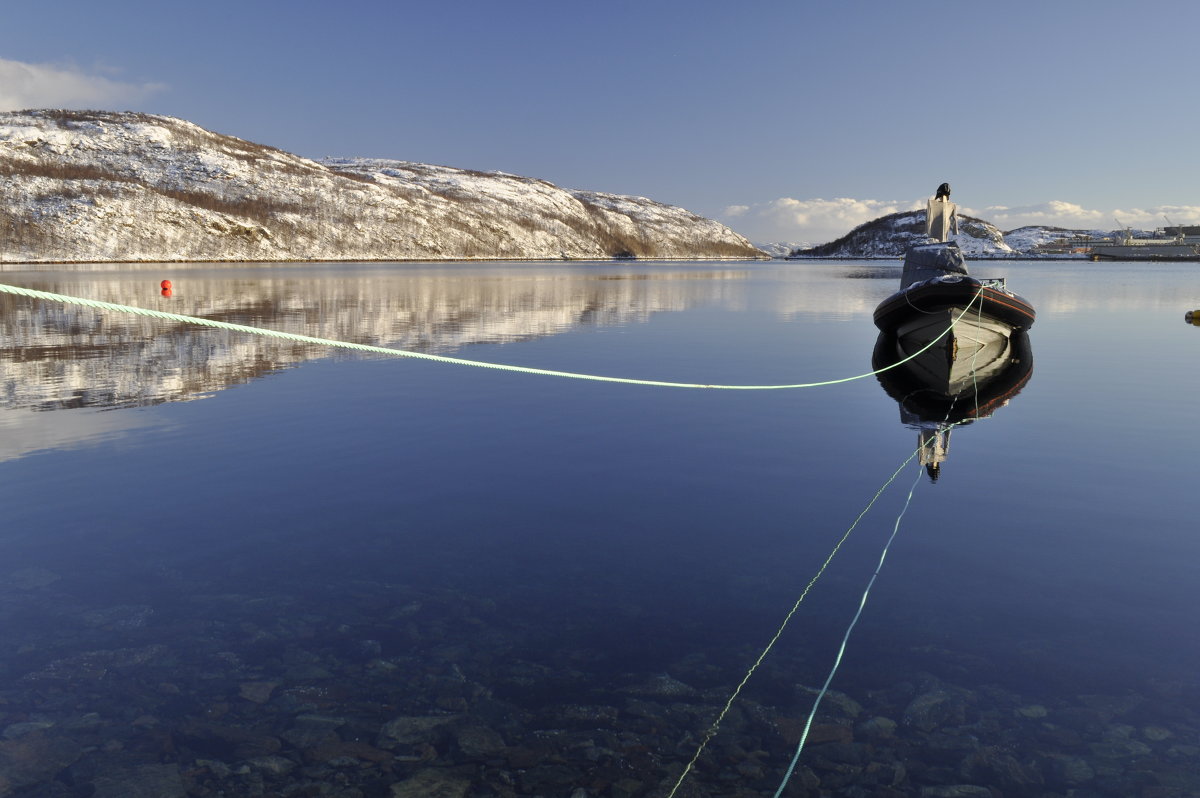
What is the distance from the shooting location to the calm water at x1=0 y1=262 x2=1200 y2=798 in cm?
464

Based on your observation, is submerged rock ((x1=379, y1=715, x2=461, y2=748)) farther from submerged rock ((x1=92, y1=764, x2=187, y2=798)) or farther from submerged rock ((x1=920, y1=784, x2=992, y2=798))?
submerged rock ((x1=920, y1=784, x2=992, y2=798))

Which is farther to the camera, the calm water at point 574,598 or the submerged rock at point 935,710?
the submerged rock at point 935,710

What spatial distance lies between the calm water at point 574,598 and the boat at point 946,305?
4064mm

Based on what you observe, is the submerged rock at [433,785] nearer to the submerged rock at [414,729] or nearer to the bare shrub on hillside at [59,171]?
the submerged rock at [414,729]

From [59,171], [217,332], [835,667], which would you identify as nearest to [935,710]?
[835,667]

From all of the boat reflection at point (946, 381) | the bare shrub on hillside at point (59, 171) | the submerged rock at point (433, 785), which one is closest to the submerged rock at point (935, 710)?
the submerged rock at point (433, 785)

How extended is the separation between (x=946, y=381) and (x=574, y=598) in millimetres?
14450

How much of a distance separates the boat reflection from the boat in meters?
0.12

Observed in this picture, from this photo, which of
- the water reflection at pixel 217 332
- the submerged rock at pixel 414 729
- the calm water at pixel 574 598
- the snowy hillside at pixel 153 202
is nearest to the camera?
the calm water at pixel 574 598

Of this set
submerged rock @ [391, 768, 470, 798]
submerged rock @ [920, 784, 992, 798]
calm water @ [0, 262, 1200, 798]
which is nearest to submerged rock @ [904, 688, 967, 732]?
calm water @ [0, 262, 1200, 798]

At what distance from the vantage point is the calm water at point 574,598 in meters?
4.64

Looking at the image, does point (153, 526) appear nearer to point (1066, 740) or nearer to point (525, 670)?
point (525, 670)

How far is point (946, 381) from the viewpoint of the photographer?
60.0 feet

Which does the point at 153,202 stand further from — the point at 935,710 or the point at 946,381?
the point at 935,710
